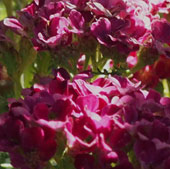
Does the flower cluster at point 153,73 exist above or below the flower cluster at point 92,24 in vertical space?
below

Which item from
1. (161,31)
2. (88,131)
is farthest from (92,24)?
(88,131)

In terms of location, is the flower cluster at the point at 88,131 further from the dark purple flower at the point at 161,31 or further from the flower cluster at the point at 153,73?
the flower cluster at the point at 153,73

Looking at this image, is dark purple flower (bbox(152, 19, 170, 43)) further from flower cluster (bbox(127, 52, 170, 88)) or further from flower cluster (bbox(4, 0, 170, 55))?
flower cluster (bbox(127, 52, 170, 88))

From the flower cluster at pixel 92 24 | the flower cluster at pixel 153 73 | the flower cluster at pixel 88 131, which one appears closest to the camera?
the flower cluster at pixel 88 131

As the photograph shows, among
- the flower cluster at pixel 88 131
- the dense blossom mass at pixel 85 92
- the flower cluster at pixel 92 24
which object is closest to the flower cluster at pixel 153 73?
the dense blossom mass at pixel 85 92

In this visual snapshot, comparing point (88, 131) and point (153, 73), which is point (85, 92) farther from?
point (153, 73)

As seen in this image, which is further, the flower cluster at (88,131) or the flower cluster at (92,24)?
the flower cluster at (92,24)

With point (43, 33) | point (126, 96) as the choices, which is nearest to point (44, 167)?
point (126, 96)

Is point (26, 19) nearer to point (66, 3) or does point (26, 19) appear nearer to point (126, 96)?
point (66, 3)

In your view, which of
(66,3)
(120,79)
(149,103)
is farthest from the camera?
(66,3)
